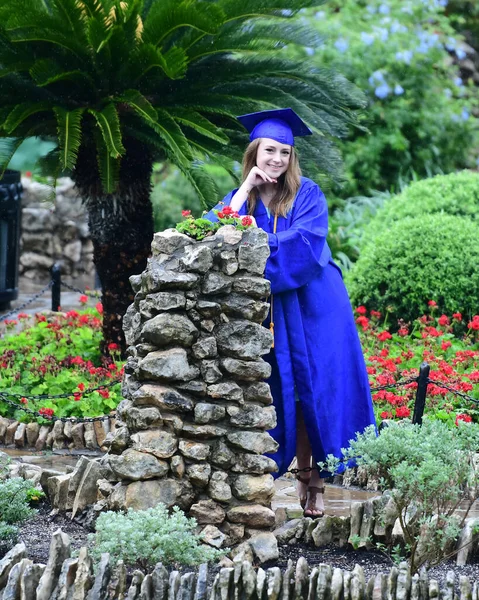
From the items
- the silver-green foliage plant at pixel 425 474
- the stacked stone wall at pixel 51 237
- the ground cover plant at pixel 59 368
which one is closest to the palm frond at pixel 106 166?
the ground cover plant at pixel 59 368

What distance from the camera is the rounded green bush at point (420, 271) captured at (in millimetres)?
8016

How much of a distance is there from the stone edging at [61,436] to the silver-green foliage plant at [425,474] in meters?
2.54

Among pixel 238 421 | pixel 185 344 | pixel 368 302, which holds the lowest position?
pixel 238 421

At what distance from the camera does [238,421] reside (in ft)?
14.0

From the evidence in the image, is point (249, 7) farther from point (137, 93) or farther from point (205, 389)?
point (205, 389)

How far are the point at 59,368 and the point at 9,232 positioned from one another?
3.25 metres

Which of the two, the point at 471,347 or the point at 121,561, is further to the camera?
the point at 471,347

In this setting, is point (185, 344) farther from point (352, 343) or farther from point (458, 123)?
point (458, 123)

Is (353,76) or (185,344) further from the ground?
(353,76)

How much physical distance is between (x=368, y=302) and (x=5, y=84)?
10.9 ft

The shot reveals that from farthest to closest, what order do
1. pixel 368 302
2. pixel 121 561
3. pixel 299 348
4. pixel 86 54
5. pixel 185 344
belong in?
pixel 368 302 < pixel 86 54 < pixel 299 348 < pixel 185 344 < pixel 121 561

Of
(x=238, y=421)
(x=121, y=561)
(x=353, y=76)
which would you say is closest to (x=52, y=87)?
(x=238, y=421)

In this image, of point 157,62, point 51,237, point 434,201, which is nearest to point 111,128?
point 157,62

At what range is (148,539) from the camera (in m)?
3.76
